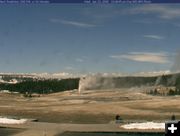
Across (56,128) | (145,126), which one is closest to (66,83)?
(56,128)

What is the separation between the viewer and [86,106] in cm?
5350

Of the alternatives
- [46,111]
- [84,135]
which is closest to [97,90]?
[46,111]

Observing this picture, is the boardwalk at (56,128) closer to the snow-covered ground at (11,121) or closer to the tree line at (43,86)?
the snow-covered ground at (11,121)

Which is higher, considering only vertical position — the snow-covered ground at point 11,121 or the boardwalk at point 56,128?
the boardwalk at point 56,128

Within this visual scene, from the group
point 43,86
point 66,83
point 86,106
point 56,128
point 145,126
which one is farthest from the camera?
point 86,106

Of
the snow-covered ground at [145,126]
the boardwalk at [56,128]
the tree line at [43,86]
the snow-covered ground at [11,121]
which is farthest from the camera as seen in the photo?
the tree line at [43,86]

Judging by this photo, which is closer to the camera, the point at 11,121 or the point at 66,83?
the point at 11,121

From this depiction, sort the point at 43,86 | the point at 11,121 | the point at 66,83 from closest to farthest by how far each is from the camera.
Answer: the point at 11,121 < the point at 43,86 < the point at 66,83

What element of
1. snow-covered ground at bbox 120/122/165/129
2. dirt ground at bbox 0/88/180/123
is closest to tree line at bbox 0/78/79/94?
dirt ground at bbox 0/88/180/123

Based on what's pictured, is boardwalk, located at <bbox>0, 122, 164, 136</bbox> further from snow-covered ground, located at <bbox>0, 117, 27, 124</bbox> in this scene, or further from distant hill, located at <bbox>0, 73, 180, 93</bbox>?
distant hill, located at <bbox>0, 73, 180, 93</bbox>

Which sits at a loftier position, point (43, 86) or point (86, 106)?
point (43, 86)

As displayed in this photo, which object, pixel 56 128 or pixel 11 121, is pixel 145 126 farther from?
pixel 11 121

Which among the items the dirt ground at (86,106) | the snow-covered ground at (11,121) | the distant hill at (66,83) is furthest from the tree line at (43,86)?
the snow-covered ground at (11,121)

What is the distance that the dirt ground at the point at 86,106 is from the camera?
164 ft
